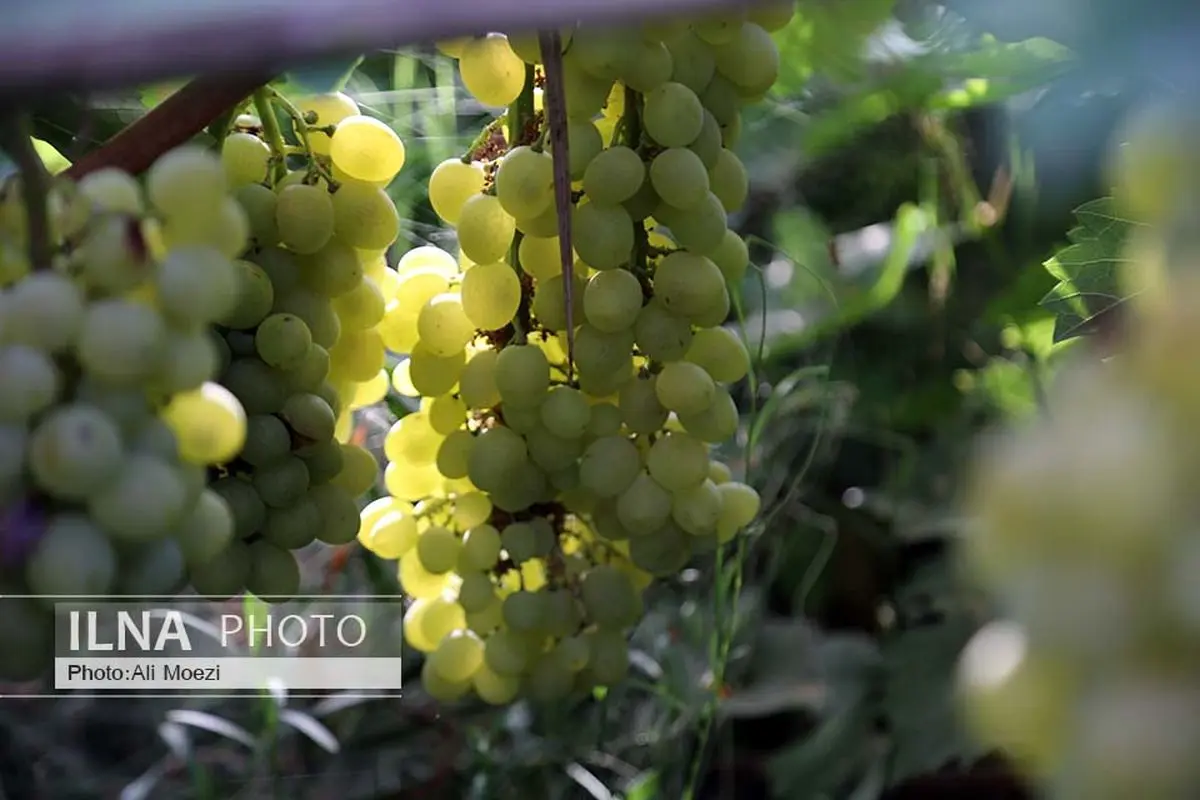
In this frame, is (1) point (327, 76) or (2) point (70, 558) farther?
(1) point (327, 76)

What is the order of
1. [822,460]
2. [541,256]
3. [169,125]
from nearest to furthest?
[169,125] → [541,256] → [822,460]

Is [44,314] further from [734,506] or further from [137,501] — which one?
[734,506]

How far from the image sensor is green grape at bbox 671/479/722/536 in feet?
1.33

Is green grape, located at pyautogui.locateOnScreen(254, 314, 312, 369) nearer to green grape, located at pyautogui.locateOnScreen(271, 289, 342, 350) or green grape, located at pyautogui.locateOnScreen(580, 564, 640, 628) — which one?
green grape, located at pyautogui.locateOnScreen(271, 289, 342, 350)

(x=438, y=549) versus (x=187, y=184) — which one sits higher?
(x=187, y=184)

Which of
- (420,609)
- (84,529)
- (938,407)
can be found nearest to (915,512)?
(938,407)

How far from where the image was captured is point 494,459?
39 centimetres

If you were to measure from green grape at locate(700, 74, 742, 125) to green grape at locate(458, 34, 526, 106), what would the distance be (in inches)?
2.2

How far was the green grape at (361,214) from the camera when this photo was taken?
0.37 meters

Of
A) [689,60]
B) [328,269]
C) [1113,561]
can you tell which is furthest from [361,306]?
[1113,561]

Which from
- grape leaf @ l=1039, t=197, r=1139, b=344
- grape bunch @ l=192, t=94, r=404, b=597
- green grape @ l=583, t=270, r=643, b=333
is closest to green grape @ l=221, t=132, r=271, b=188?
grape bunch @ l=192, t=94, r=404, b=597

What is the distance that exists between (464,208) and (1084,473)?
0.27m

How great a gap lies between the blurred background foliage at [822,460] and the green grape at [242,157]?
49 millimetres

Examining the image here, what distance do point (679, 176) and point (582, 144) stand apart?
0.03m
